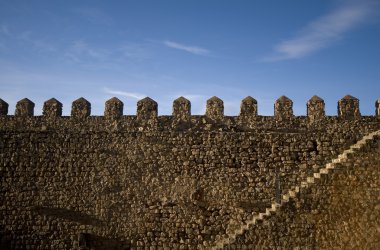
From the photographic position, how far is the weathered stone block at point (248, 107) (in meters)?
12.6

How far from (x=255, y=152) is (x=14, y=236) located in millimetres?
6829

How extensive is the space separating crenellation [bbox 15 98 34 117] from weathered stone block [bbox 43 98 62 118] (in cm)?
44

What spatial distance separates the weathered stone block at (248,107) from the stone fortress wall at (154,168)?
0.03 metres

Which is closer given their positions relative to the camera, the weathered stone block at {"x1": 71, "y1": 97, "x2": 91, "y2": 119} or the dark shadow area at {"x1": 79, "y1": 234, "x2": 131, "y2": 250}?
the dark shadow area at {"x1": 79, "y1": 234, "x2": 131, "y2": 250}

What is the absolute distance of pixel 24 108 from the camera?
13.1 metres

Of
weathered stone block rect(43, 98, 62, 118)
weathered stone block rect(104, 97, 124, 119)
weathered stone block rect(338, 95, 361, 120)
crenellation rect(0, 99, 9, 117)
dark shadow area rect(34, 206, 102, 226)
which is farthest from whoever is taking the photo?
crenellation rect(0, 99, 9, 117)

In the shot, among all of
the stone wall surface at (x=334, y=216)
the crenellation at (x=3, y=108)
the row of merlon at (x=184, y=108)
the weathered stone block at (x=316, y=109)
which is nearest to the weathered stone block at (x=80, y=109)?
the row of merlon at (x=184, y=108)

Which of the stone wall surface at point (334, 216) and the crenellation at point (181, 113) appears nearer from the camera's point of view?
the stone wall surface at point (334, 216)

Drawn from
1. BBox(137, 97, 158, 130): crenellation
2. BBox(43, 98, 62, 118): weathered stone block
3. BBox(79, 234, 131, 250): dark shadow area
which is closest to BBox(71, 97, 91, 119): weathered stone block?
BBox(43, 98, 62, 118): weathered stone block

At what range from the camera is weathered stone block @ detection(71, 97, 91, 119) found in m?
12.9

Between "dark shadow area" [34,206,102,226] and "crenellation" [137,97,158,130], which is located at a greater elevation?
"crenellation" [137,97,158,130]

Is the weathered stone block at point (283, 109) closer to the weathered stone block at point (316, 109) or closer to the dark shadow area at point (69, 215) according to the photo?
the weathered stone block at point (316, 109)

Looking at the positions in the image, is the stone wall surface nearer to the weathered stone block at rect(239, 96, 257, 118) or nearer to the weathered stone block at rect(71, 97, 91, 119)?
the weathered stone block at rect(239, 96, 257, 118)

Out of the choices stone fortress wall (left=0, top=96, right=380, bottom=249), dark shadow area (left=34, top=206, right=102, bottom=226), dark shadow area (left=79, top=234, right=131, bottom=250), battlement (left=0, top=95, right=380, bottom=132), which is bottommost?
dark shadow area (left=79, top=234, right=131, bottom=250)
